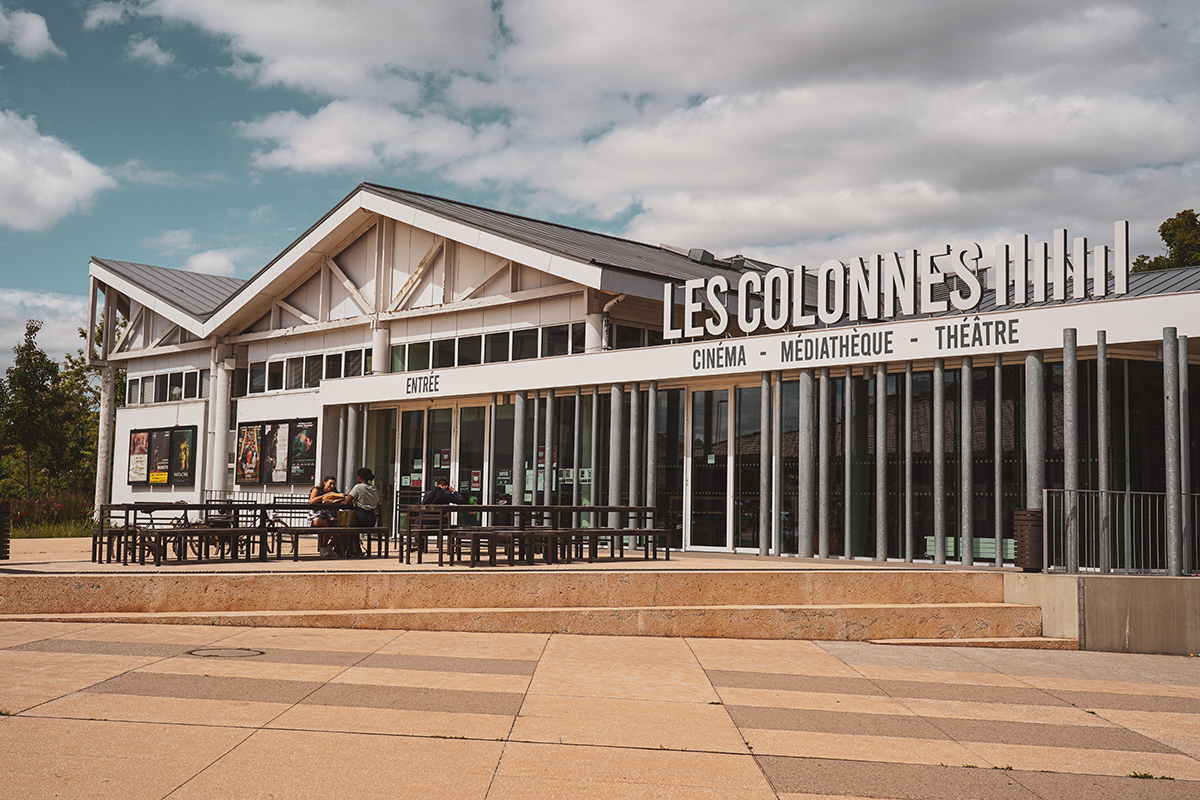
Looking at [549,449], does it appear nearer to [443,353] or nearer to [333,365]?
[443,353]

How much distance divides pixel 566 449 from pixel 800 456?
4934 mm

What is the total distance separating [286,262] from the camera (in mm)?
25750

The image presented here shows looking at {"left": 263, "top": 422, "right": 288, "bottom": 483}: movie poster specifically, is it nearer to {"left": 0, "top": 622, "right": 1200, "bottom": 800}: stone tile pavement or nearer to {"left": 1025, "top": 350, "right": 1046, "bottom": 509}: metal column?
{"left": 0, "top": 622, "right": 1200, "bottom": 800}: stone tile pavement

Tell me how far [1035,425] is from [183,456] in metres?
24.2

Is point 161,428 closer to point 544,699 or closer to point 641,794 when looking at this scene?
point 544,699

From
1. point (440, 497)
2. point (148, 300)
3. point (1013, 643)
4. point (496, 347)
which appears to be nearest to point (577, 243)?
point (496, 347)

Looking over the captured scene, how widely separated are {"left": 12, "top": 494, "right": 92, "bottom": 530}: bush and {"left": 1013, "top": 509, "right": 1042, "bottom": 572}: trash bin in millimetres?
23604

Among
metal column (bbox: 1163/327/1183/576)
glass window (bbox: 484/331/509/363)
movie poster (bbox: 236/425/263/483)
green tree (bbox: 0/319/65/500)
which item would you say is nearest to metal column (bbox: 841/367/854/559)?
metal column (bbox: 1163/327/1183/576)

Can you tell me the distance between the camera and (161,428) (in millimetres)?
30562

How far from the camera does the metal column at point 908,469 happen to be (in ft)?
46.2

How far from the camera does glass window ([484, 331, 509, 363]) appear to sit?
21.1 metres

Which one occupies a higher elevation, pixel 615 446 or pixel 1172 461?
pixel 615 446

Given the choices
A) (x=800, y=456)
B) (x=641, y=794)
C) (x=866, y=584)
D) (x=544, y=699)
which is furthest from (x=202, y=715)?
(x=800, y=456)

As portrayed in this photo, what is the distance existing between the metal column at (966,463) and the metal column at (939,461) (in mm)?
248
